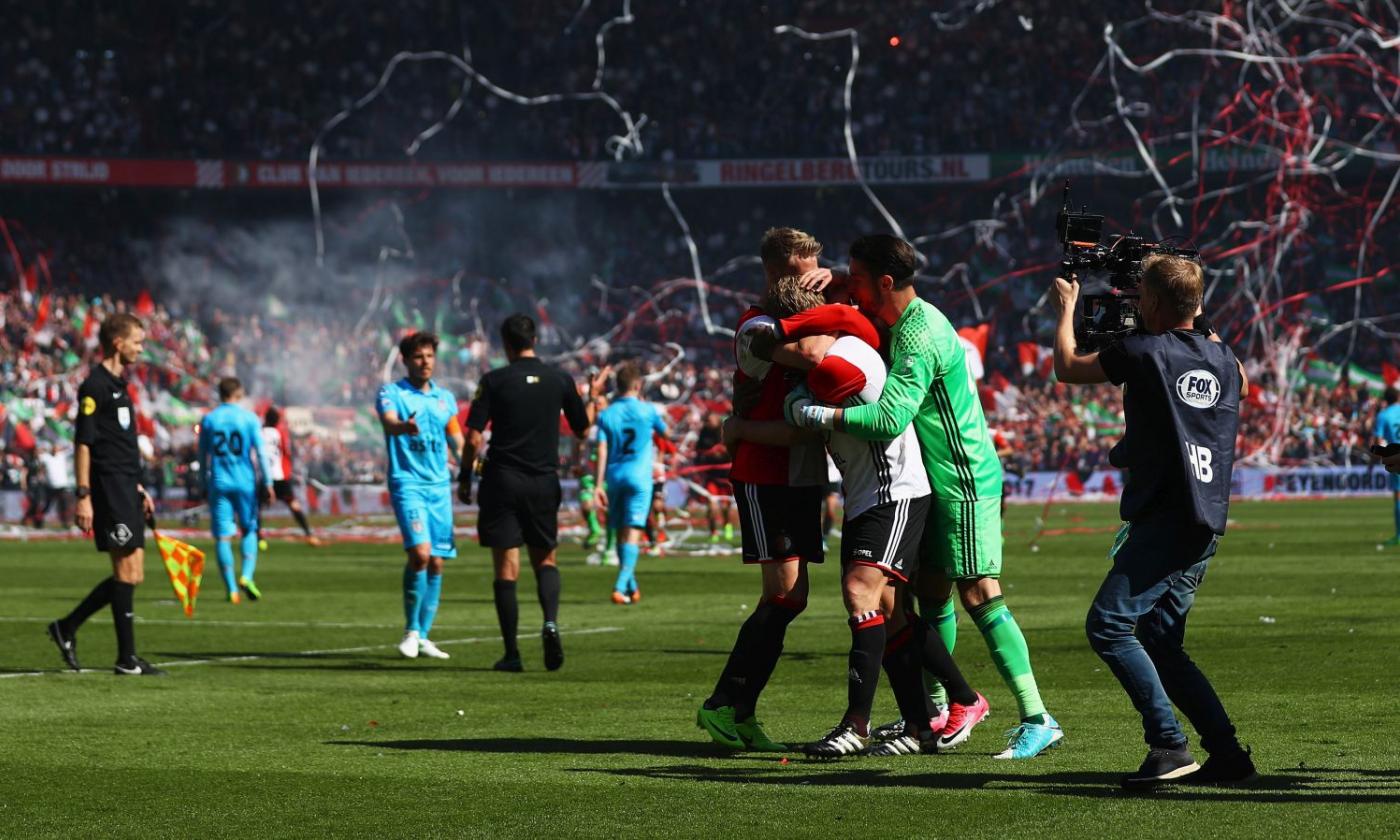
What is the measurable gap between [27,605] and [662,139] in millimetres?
31790

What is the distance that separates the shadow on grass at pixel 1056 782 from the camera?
648cm

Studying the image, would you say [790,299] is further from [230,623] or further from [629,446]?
[629,446]

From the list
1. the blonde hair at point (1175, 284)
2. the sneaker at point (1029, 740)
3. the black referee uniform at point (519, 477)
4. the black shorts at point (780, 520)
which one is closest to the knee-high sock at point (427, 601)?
the black referee uniform at point (519, 477)

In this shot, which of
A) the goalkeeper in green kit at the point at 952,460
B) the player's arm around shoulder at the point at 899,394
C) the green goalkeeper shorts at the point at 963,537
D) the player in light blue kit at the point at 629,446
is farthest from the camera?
the player in light blue kit at the point at 629,446

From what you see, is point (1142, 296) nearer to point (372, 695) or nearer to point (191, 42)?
point (372, 695)

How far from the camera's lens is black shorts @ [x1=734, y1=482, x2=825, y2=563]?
7.87 metres

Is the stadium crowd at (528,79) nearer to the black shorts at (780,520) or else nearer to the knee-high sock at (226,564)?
the knee-high sock at (226,564)

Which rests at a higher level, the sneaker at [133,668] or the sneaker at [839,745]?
the sneaker at [839,745]

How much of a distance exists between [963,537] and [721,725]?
1.20m

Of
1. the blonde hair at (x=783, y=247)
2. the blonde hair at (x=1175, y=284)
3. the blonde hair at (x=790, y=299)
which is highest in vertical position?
the blonde hair at (x=783, y=247)

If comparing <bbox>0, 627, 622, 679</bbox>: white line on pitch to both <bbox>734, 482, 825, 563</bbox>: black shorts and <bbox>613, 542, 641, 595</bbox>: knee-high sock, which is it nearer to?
<bbox>613, 542, 641, 595</bbox>: knee-high sock

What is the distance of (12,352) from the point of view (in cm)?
4297

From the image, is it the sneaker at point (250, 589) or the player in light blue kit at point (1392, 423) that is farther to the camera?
the player in light blue kit at point (1392, 423)

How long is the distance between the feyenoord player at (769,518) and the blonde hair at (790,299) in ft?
0.32
